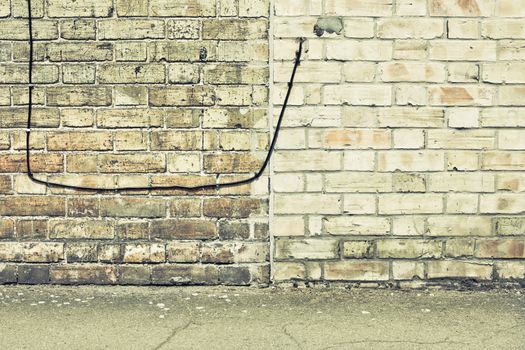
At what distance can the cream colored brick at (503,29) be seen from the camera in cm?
447

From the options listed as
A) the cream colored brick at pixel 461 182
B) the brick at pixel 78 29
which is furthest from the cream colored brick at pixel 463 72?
the brick at pixel 78 29

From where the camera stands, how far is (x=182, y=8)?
4.47 metres

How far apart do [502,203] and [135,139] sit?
2.45 meters

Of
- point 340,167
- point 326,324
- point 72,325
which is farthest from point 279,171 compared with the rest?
point 72,325

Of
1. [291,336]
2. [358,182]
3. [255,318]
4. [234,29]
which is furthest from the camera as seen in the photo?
[358,182]

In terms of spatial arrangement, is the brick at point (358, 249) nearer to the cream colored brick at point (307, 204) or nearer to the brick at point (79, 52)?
the cream colored brick at point (307, 204)

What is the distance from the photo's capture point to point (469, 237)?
4.61m

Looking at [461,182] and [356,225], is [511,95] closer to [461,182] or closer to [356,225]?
[461,182]

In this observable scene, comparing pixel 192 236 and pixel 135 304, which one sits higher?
pixel 192 236

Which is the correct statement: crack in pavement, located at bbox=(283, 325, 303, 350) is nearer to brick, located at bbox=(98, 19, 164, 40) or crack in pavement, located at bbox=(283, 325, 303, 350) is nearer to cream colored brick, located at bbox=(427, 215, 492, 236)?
cream colored brick, located at bbox=(427, 215, 492, 236)

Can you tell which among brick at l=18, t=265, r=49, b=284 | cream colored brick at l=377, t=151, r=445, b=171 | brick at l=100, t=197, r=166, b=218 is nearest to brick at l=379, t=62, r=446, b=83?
cream colored brick at l=377, t=151, r=445, b=171

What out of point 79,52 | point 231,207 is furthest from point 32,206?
point 231,207

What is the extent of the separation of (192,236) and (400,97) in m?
1.63

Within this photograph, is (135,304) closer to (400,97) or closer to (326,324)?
(326,324)
